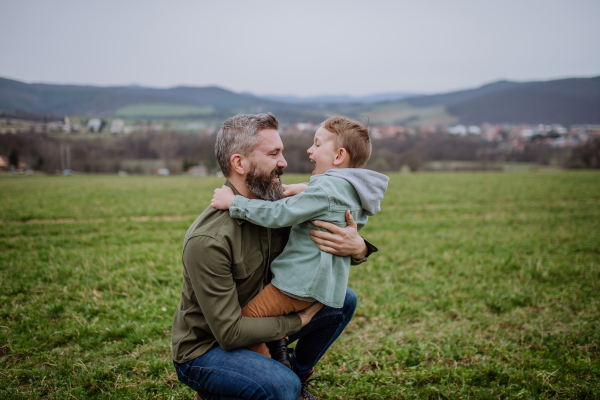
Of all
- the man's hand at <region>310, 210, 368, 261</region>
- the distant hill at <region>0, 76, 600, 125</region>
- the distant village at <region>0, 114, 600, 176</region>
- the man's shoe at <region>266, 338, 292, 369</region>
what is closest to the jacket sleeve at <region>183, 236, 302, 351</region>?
the man's shoe at <region>266, 338, 292, 369</region>

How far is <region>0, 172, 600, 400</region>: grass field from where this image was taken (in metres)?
3.33

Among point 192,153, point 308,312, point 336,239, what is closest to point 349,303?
point 308,312

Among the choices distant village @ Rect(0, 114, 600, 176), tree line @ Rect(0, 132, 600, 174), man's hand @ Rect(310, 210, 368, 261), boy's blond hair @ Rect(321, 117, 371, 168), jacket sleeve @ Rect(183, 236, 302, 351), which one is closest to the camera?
jacket sleeve @ Rect(183, 236, 302, 351)

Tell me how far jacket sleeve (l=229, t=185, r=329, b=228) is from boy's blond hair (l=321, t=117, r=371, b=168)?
2.24 feet

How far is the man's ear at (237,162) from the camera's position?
241 cm

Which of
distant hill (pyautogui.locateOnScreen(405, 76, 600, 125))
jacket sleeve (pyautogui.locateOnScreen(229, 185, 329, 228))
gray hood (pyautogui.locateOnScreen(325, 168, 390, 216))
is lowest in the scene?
jacket sleeve (pyautogui.locateOnScreen(229, 185, 329, 228))

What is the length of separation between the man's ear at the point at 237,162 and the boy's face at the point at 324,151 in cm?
66

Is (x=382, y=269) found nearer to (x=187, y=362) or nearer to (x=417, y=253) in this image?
(x=417, y=253)

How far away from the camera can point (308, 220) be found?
2510 millimetres

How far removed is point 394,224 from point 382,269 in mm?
5131

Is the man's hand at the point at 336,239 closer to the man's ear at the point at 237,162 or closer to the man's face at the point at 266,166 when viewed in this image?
the man's face at the point at 266,166

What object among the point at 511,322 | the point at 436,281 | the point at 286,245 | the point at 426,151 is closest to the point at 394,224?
the point at 436,281

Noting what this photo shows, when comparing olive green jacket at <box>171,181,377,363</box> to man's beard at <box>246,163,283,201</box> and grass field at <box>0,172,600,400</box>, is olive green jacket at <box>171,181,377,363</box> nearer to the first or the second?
man's beard at <box>246,163,283,201</box>

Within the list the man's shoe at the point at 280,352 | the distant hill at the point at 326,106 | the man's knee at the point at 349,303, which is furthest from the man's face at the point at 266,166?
the distant hill at the point at 326,106
